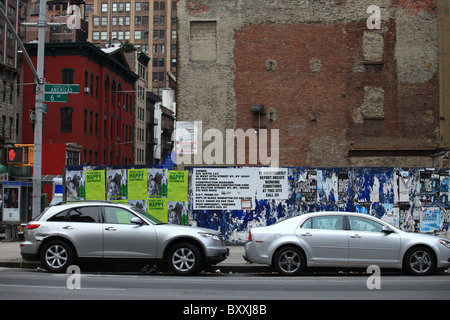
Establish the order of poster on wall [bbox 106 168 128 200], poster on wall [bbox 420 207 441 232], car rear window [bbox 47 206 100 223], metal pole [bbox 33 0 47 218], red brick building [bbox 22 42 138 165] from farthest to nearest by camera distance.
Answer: red brick building [bbox 22 42 138 165]
poster on wall [bbox 106 168 128 200]
poster on wall [bbox 420 207 441 232]
metal pole [bbox 33 0 47 218]
car rear window [bbox 47 206 100 223]

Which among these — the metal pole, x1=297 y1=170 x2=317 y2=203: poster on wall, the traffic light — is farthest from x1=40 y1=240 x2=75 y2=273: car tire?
the traffic light

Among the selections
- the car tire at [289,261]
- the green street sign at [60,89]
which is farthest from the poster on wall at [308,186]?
the green street sign at [60,89]

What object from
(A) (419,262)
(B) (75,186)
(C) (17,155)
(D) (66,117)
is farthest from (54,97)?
(D) (66,117)

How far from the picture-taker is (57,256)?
1301 centimetres

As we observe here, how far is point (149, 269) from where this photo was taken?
13.6 m

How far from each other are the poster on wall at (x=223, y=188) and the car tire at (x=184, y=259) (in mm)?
Answer: 5300

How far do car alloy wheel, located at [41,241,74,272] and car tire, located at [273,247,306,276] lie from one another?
456cm

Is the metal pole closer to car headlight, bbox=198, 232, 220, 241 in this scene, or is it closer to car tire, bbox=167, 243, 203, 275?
car tire, bbox=167, 243, 203, 275

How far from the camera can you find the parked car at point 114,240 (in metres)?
12.7

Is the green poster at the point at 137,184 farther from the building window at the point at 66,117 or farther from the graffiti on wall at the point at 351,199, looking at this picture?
the building window at the point at 66,117

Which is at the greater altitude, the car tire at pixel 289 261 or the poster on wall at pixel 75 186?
the poster on wall at pixel 75 186

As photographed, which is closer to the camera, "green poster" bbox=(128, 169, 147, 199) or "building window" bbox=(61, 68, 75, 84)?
"green poster" bbox=(128, 169, 147, 199)

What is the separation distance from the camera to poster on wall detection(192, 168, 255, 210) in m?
17.9
